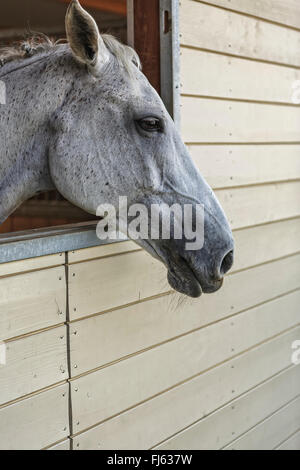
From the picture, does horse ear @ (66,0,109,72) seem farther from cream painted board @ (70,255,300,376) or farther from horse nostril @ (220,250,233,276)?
cream painted board @ (70,255,300,376)

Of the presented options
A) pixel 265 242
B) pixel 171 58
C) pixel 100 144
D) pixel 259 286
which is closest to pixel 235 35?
pixel 171 58

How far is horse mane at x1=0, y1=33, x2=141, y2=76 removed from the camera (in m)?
1.54

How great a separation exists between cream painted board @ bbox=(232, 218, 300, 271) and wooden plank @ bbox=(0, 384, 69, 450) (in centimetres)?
106

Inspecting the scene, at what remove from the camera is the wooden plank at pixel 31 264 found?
1.61 meters

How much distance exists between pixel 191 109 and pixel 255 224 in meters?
0.70

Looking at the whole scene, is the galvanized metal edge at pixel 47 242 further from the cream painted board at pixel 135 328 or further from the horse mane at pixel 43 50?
the horse mane at pixel 43 50

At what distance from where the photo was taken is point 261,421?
2891 millimetres

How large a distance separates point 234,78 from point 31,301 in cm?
134

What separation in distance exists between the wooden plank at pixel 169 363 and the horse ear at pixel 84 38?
37.8 inches

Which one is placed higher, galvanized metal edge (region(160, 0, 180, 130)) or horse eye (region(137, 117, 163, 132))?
galvanized metal edge (region(160, 0, 180, 130))

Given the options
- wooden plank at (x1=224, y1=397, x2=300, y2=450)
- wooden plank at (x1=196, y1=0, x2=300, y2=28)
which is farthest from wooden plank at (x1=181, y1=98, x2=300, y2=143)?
wooden plank at (x1=224, y1=397, x2=300, y2=450)

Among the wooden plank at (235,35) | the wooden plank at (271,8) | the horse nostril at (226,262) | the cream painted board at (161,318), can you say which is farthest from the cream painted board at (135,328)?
the wooden plank at (271,8)

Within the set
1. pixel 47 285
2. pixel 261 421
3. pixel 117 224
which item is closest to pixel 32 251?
pixel 47 285

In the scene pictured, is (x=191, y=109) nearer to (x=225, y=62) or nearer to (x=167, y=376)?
(x=225, y=62)
